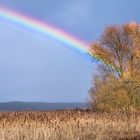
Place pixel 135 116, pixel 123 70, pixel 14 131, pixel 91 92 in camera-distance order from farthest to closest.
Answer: pixel 123 70 → pixel 91 92 → pixel 135 116 → pixel 14 131

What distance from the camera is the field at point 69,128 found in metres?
15.0

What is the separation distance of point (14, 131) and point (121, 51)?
3968 centimetres

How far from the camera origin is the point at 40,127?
15688 millimetres

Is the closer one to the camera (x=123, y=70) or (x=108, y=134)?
(x=108, y=134)

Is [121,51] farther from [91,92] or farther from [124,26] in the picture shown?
[91,92]

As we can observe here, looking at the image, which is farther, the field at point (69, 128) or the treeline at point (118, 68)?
the treeline at point (118, 68)

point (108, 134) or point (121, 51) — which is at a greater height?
point (121, 51)

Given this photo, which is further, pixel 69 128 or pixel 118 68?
pixel 118 68

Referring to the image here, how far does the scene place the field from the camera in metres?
15.0

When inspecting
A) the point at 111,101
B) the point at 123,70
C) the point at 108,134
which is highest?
the point at 123,70

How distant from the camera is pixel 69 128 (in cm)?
1597

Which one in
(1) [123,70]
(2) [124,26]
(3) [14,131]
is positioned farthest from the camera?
(2) [124,26]

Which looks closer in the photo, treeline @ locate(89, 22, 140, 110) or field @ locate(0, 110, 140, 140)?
field @ locate(0, 110, 140, 140)

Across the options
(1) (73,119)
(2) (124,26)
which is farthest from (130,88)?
(1) (73,119)
